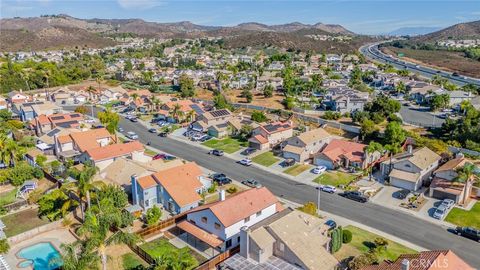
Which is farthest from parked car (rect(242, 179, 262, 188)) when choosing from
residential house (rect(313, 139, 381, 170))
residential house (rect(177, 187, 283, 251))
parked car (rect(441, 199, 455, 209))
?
parked car (rect(441, 199, 455, 209))

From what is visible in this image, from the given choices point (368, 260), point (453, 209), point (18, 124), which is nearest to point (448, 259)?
point (368, 260)

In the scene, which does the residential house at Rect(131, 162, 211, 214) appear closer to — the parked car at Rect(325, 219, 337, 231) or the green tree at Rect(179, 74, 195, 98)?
the parked car at Rect(325, 219, 337, 231)

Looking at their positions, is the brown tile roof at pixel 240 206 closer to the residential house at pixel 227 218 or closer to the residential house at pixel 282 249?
the residential house at pixel 227 218

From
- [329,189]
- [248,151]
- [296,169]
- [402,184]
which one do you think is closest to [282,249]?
[329,189]

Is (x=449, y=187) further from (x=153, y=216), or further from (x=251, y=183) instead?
(x=153, y=216)

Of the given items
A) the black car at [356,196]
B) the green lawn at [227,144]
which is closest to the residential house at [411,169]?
the black car at [356,196]

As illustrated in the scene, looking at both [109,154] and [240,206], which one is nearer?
[240,206]
